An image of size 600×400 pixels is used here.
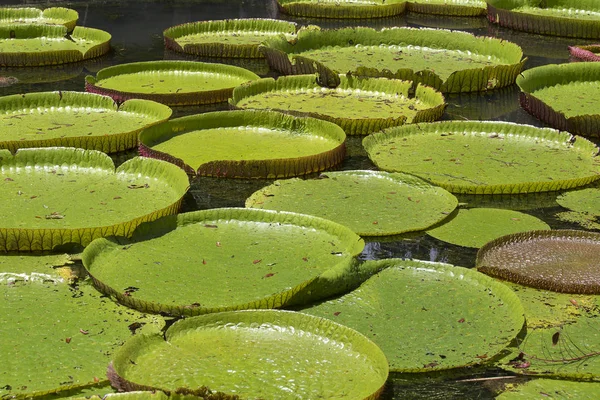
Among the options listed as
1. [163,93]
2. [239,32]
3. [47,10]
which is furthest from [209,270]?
[47,10]

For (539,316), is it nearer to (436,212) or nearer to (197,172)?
(436,212)

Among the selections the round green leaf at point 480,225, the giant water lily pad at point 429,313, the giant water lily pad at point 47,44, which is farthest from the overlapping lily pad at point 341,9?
the giant water lily pad at point 429,313

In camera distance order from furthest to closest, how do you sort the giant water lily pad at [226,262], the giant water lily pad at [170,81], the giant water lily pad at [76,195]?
1. the giant water lily pad at [170,81]
2. the giant water lily pad at [76,195]
3. the giant water lily pad at [226,262]

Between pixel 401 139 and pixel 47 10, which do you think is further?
pixel 47 10

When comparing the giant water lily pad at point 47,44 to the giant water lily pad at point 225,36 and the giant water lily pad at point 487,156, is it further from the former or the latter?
the giant water lily pad at point 487,156

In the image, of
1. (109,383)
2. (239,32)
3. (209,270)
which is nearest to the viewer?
(109,383)

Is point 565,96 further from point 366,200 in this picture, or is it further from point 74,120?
point 74,120

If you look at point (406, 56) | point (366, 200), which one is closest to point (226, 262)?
point (366, 200)
